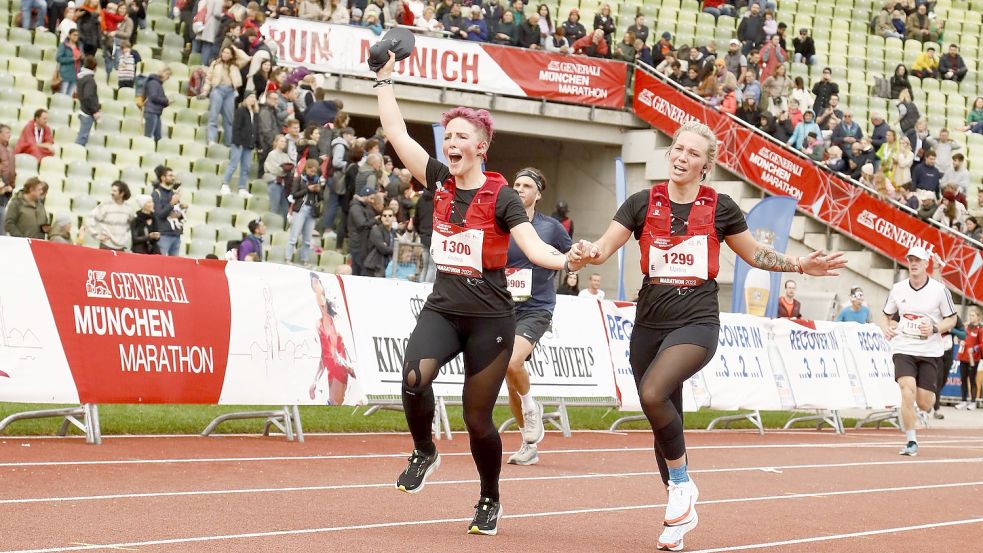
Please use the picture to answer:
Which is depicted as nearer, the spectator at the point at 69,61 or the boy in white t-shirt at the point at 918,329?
the boy in white t-shirt at the point at 918,329

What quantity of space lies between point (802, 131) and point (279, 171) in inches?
467

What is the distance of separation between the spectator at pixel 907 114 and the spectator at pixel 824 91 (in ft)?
7.73

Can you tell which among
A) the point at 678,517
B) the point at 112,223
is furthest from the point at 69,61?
the point at 678,517

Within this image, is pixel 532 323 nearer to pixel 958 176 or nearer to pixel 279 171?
pixel 279 171

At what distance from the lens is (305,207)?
21.1m

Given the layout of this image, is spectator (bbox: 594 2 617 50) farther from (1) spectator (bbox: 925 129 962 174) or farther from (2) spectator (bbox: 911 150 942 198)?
(1) spectator (bbox: 925 129 962 174)

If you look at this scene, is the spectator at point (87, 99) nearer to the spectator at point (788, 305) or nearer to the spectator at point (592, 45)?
the spectator at point (592, 45)

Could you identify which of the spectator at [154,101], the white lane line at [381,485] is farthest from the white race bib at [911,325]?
the spectator at [154,101]

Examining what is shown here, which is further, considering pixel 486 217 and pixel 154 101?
pixel 154 101

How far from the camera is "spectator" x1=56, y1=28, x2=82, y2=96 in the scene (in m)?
22.1

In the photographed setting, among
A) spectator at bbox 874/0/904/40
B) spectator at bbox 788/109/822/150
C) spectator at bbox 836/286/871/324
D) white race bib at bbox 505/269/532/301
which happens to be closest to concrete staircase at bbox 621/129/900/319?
spectator at bbox 788/109/822/150

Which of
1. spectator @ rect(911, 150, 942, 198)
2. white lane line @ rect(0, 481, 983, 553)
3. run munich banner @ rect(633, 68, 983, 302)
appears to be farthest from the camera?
spectator @ rect(911, 150, 942, 198)

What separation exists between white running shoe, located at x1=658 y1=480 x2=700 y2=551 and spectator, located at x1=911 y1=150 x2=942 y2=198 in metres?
23.2

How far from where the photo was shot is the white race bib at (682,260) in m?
7.23
